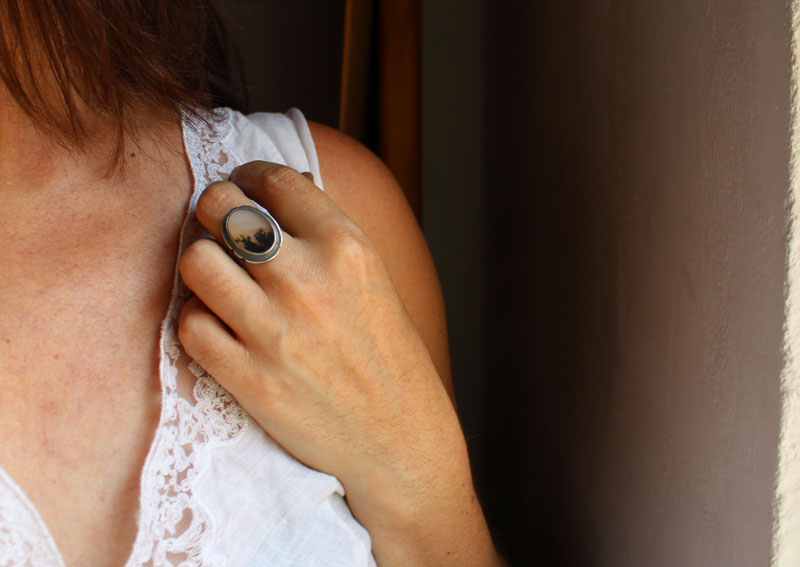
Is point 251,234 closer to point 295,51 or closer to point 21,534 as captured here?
point 21,534

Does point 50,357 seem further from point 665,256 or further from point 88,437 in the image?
point 665,256

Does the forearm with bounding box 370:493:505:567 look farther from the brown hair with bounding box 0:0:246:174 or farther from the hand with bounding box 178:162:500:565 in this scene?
the brown hair with bounding box 0:0:246:174

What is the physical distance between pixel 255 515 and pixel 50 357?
23cm

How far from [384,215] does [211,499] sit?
0.39 metres

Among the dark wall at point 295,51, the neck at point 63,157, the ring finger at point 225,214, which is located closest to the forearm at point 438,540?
the ring finger at point 225,214

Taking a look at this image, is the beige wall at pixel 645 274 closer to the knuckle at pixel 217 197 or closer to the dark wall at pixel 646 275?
the dark wall at pixel 646 275

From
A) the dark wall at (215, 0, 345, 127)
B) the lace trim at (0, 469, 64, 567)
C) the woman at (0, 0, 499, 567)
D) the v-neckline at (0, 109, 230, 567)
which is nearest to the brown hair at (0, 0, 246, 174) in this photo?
the woman at (0, 0, 499, 567)

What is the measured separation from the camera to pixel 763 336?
1.68ft

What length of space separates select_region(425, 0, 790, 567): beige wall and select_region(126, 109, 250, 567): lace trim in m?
0.43

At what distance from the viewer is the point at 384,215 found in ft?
2.69

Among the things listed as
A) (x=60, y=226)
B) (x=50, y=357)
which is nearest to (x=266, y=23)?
(x=60, y=226)

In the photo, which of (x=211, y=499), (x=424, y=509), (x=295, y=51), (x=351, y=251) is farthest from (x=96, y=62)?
(x=295, y=51)

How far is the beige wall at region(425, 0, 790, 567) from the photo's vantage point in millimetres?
521

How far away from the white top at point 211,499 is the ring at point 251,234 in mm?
96
